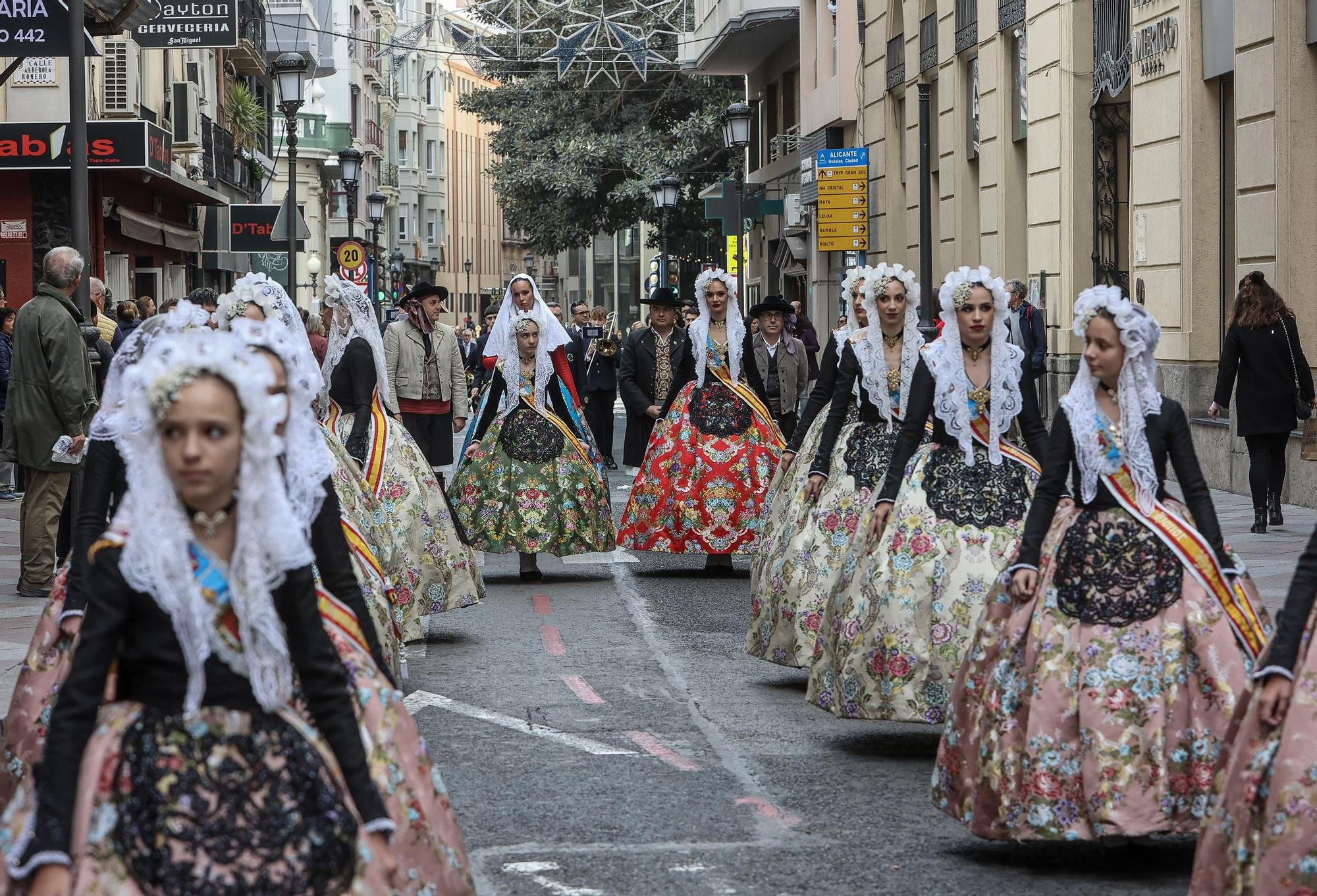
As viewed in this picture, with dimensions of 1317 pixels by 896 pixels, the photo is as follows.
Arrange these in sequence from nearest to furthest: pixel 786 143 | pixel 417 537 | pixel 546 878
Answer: pixel 546 878 < pixel 417 537 < pixel 786 143

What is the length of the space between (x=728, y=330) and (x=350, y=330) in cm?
338

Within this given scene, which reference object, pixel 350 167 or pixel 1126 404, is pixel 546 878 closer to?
pixel 1126 404

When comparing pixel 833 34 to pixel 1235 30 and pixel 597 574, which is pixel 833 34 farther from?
pixel 597 574

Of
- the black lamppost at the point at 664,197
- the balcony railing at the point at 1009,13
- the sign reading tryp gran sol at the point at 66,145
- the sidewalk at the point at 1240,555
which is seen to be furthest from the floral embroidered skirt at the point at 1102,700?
the black lamppost at the point at 664,197

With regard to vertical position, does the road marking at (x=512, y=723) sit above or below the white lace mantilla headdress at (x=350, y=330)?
below

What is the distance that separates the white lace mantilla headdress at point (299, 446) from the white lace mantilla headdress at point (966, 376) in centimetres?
378

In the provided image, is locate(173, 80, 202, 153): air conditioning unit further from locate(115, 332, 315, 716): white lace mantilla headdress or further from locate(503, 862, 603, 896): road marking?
locate(115, 332, 315, 716): white lace mantilla headdress

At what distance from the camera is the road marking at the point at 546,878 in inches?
242

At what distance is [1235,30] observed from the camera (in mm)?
17781

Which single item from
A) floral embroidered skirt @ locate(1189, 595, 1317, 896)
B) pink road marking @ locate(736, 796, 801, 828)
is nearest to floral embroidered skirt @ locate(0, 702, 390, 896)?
floral embroidered skirt @ locate(1189, 595, 1317, 896)

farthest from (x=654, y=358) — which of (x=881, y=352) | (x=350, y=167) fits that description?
(x=350, y=167)

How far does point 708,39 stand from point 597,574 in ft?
97.0

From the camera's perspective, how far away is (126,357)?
6.59 metres

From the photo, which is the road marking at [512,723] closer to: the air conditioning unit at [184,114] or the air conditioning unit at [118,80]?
the air conditioning unit at [118,80]
